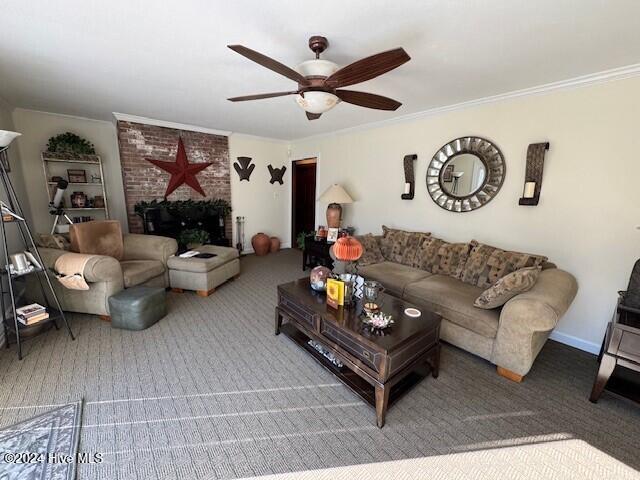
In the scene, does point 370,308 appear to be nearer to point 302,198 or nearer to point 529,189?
point 529,189

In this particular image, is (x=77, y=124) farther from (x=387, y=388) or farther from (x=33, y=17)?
(x=387, y=388)

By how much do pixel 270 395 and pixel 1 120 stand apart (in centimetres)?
431

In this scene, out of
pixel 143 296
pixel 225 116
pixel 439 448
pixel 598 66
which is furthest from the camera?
pixel 225 116

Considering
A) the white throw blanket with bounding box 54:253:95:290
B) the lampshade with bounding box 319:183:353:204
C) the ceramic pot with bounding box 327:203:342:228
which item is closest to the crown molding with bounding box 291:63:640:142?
the lampshade with bounding box 319:183:353:204

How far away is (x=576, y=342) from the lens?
2.52 metres

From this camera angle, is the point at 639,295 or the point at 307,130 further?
the point at 307,130

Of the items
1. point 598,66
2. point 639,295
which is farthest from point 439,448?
point 598,66

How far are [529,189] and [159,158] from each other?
502 centimetres

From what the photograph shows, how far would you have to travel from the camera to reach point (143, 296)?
2.63m

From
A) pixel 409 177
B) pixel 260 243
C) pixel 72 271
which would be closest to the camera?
pixel 72 271

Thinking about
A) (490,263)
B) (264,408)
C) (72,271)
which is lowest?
(264,408)

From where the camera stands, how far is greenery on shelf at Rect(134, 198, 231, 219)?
424 cm

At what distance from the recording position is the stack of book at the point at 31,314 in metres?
2.29

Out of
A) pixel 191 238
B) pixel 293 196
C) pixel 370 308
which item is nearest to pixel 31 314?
pixel 191 238
